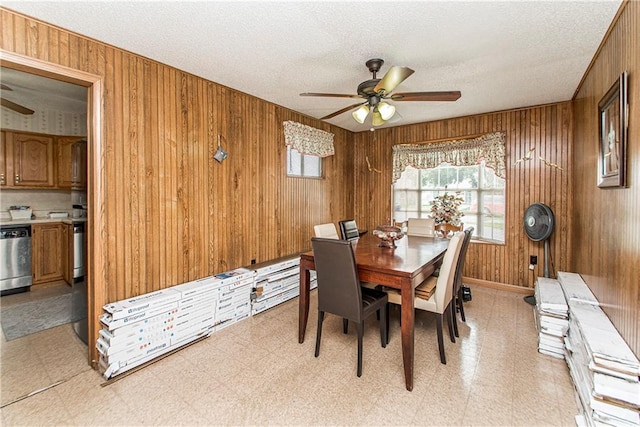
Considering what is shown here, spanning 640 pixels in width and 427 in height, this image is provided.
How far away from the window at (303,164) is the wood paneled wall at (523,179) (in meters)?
1.68

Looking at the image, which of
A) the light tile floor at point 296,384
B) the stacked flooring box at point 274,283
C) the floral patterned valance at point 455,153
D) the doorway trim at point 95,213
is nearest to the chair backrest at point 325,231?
the stacked flooring box at point 274,283

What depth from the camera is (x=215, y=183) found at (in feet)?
10.5

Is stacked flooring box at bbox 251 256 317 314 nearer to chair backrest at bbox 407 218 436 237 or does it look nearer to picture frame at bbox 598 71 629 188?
chair backrest at bbox 407 218 436 237

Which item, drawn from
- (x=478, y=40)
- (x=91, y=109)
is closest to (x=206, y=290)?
(x=91, y=109)

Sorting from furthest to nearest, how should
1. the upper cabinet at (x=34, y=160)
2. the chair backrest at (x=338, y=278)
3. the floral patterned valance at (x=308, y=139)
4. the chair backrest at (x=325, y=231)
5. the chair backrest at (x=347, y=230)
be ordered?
the floral patterned valance at (x=308, y=139) → the upper cabinet at (x=34, y=160) → the chair backrest at (x=347, y=230) → the chair backrest at (x=325, y=231) → the chair backrest at (x=338, y=278)

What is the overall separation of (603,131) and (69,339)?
16.1 feet

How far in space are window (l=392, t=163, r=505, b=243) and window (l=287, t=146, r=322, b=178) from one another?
57.5 inches

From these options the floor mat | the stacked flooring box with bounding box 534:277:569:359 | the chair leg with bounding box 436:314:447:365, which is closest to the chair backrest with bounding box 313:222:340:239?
the chair leg with bounding box 436:314:447:365

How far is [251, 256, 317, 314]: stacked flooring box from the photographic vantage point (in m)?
3.30

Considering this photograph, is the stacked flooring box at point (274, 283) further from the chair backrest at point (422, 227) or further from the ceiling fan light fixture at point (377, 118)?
the ceiling fan light fixture at point (377, 118)

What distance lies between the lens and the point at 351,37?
222cm

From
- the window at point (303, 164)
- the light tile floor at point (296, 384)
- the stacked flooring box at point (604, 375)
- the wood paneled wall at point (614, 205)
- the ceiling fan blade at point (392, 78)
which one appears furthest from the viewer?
the window at point (303, 164)

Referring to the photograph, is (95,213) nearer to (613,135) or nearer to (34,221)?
(34,221)

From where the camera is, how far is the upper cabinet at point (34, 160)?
3990mm
